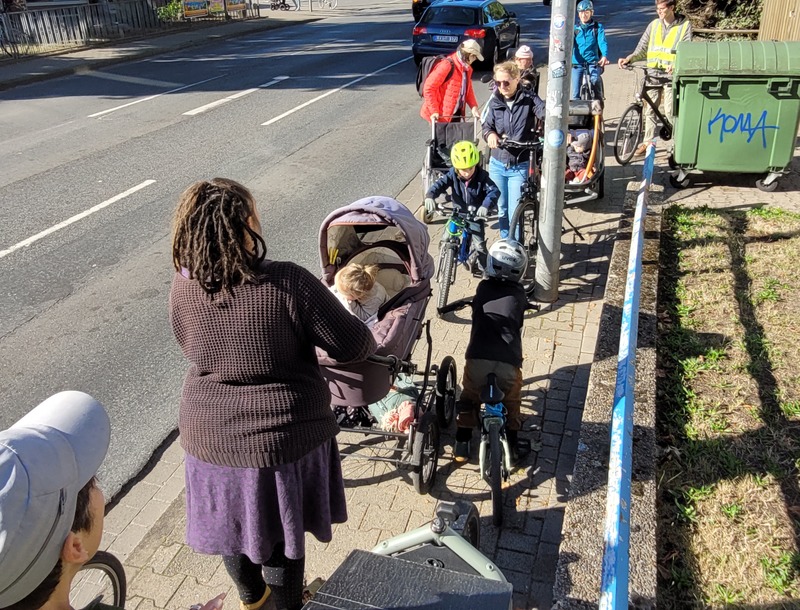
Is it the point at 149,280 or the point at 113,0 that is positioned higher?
the point at 113,0

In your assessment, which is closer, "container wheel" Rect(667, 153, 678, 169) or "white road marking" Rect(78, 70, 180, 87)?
"container wheel" Rect(667, 153, 678, 169)

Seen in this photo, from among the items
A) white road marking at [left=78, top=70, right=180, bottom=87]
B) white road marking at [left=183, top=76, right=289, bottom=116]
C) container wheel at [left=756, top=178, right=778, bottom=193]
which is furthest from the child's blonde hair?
white road marking at [left=78, top=70, right=180, bottom=87]

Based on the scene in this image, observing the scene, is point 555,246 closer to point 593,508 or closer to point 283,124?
point 593,508

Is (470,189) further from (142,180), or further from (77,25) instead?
(77,25)

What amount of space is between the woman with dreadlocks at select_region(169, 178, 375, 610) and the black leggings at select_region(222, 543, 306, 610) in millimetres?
11

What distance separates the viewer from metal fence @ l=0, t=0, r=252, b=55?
21.9m

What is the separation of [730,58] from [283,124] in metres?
7.63

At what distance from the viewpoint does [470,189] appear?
629cm

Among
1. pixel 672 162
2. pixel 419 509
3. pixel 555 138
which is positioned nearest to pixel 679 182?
pixel 672 162

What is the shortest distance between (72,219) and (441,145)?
14.6 ft

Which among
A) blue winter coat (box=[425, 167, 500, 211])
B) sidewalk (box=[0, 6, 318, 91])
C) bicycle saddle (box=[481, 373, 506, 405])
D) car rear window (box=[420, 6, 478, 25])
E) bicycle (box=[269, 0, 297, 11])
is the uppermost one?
bicycle (box=[269, 0, 297, 11])

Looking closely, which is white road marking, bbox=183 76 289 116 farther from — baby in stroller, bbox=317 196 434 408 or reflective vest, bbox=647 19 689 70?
baby in stroller, bbox=317 196 434 408

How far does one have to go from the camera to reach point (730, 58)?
7.92 meters

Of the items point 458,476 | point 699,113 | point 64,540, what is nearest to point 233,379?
point 64,540
